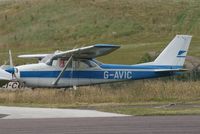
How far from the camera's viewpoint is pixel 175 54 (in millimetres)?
34656

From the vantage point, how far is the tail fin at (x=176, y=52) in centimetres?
3434

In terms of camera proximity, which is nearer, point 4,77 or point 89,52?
point 4,77

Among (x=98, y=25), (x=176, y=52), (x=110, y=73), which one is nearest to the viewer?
(x=110, y=73)

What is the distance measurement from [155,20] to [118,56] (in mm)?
19944

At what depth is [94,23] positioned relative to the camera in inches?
2677

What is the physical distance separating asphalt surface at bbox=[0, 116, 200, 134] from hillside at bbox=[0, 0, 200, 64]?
116 ft

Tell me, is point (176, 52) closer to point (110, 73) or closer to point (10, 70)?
point (110, 73)

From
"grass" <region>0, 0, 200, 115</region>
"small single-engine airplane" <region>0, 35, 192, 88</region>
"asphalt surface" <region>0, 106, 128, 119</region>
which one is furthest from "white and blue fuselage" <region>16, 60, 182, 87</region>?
"grass" <region>0, 0, 200, 115</region>

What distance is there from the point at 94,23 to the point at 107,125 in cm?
5132

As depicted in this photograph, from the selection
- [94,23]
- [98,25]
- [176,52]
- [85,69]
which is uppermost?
[94,23]

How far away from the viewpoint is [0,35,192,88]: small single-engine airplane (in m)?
33.3

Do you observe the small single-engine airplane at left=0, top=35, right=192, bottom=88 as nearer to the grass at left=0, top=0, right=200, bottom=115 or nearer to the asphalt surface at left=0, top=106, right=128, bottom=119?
the asphalt surface at left=0, top=106, right=128, bottom=119

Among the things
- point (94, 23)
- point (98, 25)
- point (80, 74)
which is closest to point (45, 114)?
point (80, 74)

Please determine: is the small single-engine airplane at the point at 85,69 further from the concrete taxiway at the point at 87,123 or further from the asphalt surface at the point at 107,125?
the asphalt surface at the point at 107,125
